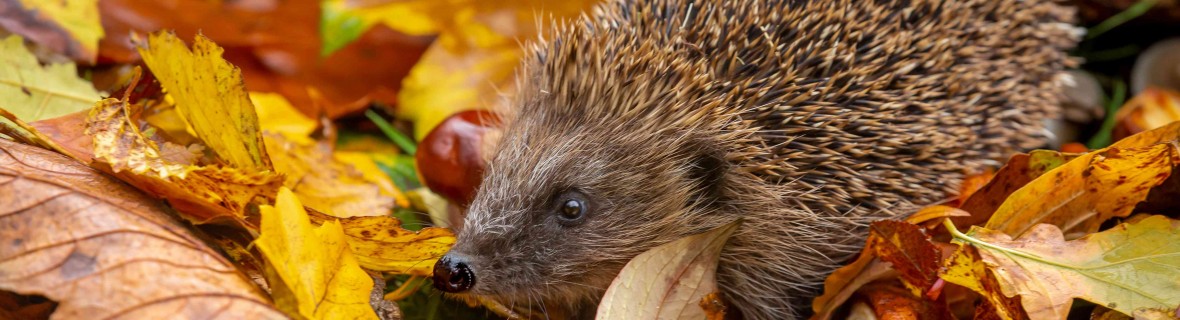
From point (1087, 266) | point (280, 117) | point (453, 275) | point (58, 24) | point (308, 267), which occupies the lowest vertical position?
point (1087, 266)

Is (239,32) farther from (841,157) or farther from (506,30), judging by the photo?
(841,157)

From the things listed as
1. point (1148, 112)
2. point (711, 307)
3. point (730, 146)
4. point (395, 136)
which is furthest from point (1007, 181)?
point (395, 136)

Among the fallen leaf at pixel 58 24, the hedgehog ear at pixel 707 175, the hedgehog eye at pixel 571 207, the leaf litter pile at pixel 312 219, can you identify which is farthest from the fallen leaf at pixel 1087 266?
the fallen leaf at pixel 58 24

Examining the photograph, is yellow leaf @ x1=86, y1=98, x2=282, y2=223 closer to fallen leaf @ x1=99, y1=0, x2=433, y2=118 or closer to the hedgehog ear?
the hedgehog ear

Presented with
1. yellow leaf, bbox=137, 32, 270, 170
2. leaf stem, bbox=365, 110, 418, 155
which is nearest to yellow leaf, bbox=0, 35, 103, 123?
yellow leaf, bbox=137, 32, 270, 170

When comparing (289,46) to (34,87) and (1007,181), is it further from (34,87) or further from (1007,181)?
(1007,181)

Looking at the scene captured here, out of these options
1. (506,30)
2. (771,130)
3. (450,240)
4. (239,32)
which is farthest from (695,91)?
(239,32)

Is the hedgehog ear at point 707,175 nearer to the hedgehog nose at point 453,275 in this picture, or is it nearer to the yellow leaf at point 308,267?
Result: the hedgehog nose at point 453,275
